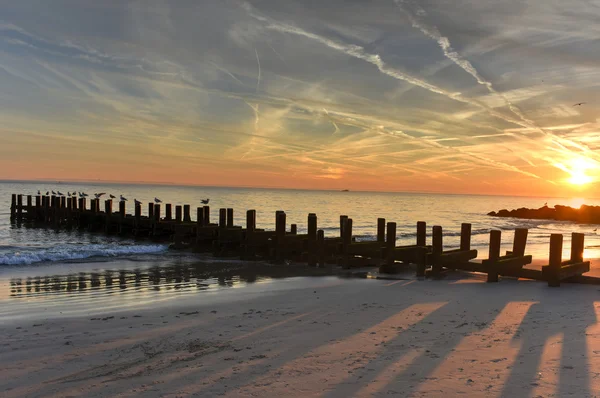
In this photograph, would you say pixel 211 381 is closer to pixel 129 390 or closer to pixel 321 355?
pixel 129 390

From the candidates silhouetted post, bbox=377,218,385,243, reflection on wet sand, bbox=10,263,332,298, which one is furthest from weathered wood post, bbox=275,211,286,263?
silhouetted post, bbox=377,218,385,243

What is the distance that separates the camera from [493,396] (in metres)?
4.49

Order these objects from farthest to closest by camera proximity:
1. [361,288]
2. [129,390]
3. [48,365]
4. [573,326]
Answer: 1. [361,288]
2. [573,326]
3. [48,365]
4. [129,390]

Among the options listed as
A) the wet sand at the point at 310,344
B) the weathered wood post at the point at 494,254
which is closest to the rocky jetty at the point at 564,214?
the weathered wood post at the point at 494,254

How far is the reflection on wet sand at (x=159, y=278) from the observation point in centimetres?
1206

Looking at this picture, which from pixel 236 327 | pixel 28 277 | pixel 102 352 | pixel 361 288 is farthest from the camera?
pixel 28 277

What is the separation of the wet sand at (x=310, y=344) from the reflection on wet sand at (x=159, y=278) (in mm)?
1584

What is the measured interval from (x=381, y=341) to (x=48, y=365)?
13.9ft

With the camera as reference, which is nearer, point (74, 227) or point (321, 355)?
point (321, 355)

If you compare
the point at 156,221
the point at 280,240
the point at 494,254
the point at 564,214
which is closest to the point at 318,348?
the point at 494,254

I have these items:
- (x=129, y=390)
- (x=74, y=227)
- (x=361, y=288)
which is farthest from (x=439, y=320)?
(x=74, y=227)

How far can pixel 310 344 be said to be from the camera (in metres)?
6.39

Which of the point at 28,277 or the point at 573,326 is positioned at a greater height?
the point at 573,326

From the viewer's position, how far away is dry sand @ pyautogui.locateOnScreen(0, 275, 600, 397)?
4879 millimetres
